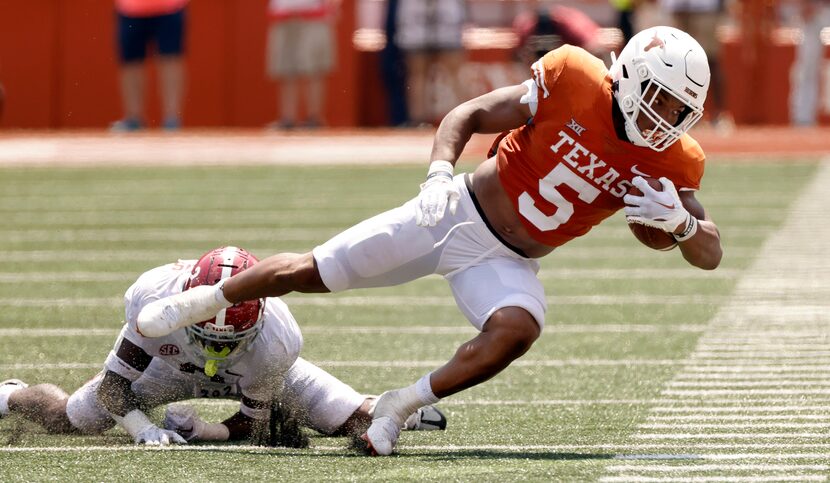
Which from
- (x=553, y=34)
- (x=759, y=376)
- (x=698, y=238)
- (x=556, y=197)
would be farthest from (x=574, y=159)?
(x=553, y=34)

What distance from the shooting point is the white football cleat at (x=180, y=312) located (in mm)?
5367

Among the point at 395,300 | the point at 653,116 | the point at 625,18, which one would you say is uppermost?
the point at 653,116

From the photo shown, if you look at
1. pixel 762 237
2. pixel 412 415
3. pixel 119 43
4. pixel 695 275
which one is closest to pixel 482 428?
pixel 412 415

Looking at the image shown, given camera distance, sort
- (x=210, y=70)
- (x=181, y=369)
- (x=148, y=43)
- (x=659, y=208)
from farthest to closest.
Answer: (x=210, y=70)
(x=148, y=43)
(x=181, y=369)
(x=659, y=208)

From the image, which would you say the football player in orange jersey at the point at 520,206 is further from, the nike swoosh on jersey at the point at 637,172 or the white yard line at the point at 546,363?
the white yard line at the point at 546,363

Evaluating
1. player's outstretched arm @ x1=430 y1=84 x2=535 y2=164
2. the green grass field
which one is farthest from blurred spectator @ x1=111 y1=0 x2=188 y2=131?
player's outstretched arm @ x1=430 y1=84 x2=535 y2=164

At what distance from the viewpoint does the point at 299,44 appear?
1688cm

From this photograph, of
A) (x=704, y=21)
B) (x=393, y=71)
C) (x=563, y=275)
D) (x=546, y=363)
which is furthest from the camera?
(x=393, y=71)

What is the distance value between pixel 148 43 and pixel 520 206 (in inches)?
464

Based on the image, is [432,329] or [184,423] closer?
[184,423]

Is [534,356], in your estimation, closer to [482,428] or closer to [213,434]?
[482,428]

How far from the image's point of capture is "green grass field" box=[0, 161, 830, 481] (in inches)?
197

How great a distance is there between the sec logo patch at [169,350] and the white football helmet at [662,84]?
174 centimetres

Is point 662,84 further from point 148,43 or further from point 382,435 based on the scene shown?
point 148,43
